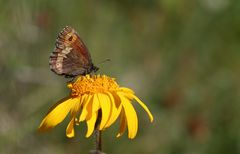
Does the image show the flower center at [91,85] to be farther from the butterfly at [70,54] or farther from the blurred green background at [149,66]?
the blurred green background at [149,66]

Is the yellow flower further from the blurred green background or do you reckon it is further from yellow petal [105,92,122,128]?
the blurred green background

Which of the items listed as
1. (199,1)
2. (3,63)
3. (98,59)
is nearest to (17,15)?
(3,63)

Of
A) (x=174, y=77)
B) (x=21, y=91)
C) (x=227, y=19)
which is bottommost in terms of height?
(x=21, y=91)

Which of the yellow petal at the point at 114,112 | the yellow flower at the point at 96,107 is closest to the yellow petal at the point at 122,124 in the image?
the yellow flower at the point at 96,107

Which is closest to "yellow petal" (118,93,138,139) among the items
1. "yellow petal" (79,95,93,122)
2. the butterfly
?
"yellow petal" (79,95,93,122)

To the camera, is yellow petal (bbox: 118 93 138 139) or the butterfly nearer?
yellow petal (bbox: 118 93 138 139)

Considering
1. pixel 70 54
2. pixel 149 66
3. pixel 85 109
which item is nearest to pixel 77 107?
pixel 85 109

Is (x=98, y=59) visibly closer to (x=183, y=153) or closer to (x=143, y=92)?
(x=143, y=92)
